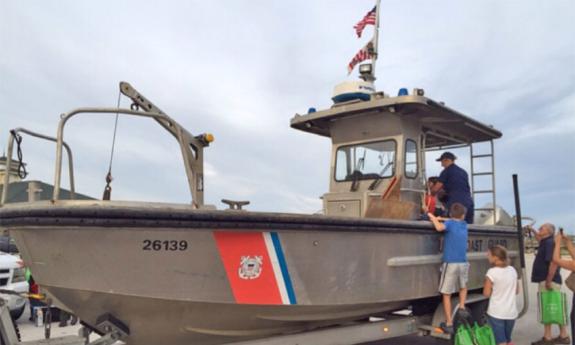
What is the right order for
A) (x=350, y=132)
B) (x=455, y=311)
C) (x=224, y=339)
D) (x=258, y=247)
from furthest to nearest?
1. (x=350, y=132)
2. (x=455, y=311)
3. (x=224, y=339)
4. (x=258, y=247)

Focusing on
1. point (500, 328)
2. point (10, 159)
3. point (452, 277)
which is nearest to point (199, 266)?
point (10, 159)

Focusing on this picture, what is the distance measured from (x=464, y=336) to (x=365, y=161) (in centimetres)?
212

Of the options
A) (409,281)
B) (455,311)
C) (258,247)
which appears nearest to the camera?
(258,247)

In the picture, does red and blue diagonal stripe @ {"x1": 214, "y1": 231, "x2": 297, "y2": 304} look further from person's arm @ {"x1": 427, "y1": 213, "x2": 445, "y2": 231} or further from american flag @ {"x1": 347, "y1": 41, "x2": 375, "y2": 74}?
american flag @ {"x1": 347, "y1": 41, "x2": 375, "y2": 74}

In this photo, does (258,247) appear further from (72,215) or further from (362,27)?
(362,27)

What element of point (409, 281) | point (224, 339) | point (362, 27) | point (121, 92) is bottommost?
point (224, 339)

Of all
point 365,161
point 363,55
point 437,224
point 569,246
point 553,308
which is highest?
point 363,55

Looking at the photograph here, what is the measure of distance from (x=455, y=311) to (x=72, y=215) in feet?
12.0

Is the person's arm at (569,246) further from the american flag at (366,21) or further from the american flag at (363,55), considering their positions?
the american flag at (366,21)

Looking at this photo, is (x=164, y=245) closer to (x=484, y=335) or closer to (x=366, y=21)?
(x=484, y=335)

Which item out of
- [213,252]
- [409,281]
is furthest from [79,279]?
[409,281]

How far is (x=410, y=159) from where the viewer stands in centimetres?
535

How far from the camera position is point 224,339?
11.5 feet


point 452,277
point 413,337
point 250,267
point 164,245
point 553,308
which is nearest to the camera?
point 164,245
